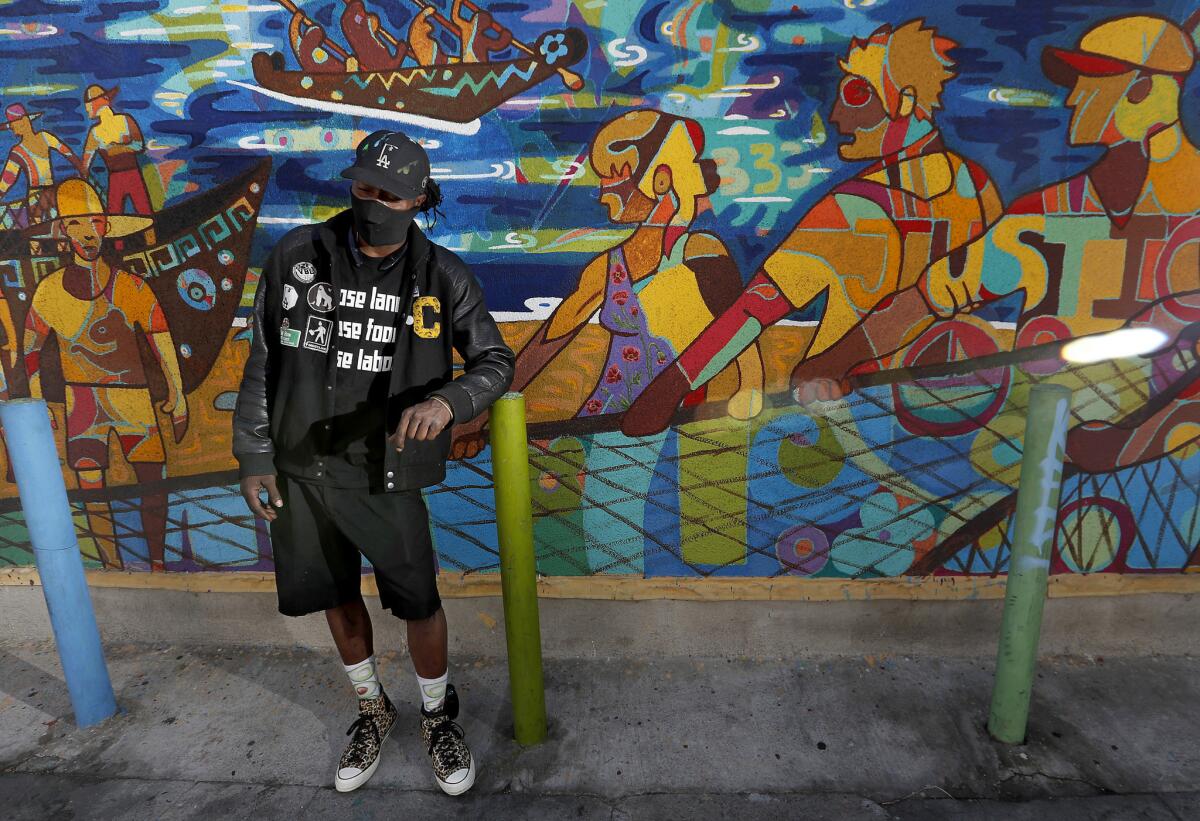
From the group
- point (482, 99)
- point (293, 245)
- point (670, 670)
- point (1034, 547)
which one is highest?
point (482, 99)

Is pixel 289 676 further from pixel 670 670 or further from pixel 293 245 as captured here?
pixel 293 245

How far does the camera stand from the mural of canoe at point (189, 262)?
3.02 meters

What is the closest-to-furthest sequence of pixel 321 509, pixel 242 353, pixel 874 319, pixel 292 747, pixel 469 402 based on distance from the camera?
pixel 469 402, pixel 321 509, pixel 292 747, pixel 874 319, pixel 242 353

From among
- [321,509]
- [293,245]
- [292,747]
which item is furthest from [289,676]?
[293,245]

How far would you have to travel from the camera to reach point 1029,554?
2.45 meters

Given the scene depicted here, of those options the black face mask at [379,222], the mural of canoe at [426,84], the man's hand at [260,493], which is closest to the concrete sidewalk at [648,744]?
the man's hand at [260,493]

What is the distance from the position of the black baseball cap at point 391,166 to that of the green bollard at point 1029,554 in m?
2.18

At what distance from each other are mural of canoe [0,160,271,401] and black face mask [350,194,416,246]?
1.07 metres

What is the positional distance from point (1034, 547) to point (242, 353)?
10.9ft

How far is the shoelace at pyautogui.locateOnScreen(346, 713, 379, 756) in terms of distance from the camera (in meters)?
2.57

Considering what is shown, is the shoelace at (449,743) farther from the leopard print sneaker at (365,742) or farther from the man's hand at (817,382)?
the man's hand at (817,382)

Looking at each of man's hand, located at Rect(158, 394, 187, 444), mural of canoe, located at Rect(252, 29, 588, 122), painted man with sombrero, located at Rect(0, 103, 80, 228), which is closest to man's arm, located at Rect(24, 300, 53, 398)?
painted man with sombrero, located at Rect(0, 103, 80, 228)

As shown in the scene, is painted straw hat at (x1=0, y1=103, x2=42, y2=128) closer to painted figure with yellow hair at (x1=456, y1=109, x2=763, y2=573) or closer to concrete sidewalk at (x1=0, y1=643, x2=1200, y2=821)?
painted figure with yellow hair at (x1=456, y1=109, x2=763, y2=573)

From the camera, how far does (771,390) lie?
3023mm
